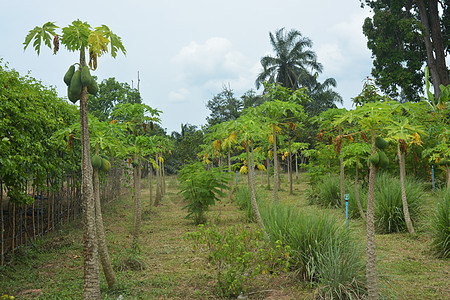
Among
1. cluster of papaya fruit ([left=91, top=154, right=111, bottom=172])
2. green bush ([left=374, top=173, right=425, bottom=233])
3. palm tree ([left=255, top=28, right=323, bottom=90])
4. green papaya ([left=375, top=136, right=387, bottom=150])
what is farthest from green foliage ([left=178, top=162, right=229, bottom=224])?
palm tree ([left=255, top=28, right=323, bottom=90])

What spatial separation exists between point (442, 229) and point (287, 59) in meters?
26.9

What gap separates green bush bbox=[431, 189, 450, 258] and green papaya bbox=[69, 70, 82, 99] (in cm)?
564

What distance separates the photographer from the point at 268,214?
6086 mm

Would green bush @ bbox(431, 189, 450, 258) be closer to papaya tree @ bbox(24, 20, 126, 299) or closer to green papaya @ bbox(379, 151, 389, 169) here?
green papaya @ bbox(379, 151, 389, 169)

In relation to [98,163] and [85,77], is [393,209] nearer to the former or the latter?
[98,163]

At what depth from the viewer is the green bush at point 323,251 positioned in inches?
162

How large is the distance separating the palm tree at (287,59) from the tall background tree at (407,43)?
12072 millimetres

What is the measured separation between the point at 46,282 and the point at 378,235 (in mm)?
6205

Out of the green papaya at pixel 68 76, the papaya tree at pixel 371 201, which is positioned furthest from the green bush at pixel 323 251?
the green papaya at pixel 68 76

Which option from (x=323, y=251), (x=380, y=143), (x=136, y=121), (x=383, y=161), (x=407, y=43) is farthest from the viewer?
(x=407, y=43)

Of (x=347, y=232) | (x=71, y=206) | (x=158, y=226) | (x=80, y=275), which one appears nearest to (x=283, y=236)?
(x=347, y=232)

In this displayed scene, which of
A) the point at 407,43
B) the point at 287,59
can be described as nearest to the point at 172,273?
the point at 407,43

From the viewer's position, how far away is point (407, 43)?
19.0 m

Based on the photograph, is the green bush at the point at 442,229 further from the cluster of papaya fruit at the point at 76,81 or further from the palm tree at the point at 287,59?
the palm tree at the point at 287,59
